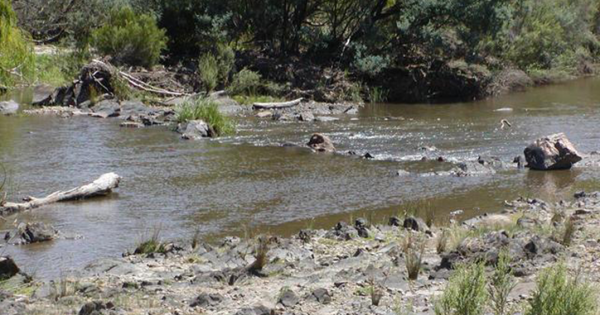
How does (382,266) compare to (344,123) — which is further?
(344,123)

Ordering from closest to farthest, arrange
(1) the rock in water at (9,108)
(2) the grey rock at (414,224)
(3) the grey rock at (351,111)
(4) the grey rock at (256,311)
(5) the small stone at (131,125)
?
(4) the grey rock at (256,311) → (2) the grey rock at (414,224) → (5) the small stone at (131,125) → (1) the rock in water at (9,108) → (3) the grey rock at (351,111)

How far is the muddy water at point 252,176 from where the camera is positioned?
13.2 metres

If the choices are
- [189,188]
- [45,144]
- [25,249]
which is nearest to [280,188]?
[189,188]

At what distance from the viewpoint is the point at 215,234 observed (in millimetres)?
12664

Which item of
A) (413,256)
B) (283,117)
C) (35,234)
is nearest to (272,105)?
(283,117)

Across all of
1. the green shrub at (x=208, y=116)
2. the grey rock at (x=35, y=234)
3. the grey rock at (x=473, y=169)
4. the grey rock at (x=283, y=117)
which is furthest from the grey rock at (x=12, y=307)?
the grey rock at (x=283, y=117)

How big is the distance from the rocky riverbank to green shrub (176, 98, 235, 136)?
10839 millimetres

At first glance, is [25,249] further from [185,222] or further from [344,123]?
[344,123]

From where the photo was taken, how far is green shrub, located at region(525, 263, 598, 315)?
21.7ft

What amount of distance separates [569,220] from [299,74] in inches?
837

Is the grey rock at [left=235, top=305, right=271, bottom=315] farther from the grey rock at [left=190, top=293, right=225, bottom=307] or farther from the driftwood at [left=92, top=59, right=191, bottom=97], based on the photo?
the driftwood at [left=92, top=59, right=191, bottom=97]

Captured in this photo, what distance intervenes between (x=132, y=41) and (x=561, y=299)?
2528cm

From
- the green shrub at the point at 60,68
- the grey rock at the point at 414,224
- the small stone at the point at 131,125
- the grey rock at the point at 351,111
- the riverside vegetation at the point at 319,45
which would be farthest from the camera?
the riverside vegetation at the point at 319,45

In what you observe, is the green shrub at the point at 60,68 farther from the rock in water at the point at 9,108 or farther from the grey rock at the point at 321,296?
the grey rock at the point at 321,296
